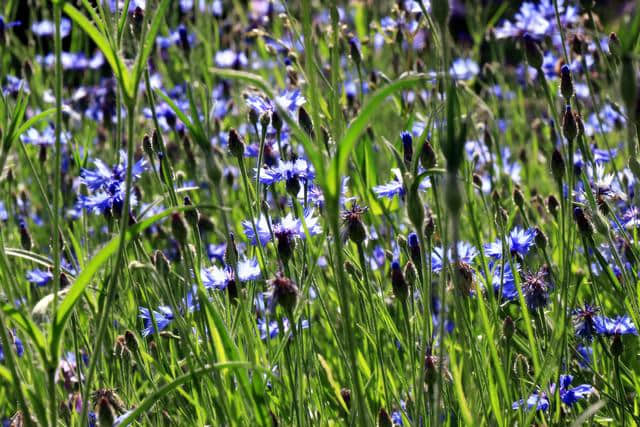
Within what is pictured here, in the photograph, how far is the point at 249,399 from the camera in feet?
2.89

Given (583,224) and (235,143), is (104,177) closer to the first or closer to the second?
(235,143)

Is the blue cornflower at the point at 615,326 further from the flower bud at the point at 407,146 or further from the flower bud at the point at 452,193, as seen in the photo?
the flower bud at the point at 452,193

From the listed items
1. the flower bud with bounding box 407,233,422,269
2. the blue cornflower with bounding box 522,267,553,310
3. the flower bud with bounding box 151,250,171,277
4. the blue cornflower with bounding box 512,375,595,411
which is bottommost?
the blue cornflower with bounding box 512,375,595,411

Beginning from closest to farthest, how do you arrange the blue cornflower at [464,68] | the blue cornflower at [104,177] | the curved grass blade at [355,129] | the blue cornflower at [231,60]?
the curved grass blade at [355,129], the blue cornflower at [104,177], the blue cornflower at [464,68], the blue cornflower at [231,60]

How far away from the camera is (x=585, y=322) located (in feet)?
4.11

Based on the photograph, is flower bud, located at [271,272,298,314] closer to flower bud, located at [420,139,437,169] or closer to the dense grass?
the dense grass

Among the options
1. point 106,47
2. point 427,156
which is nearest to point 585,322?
point 427,156

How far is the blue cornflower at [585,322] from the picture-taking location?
125 cm

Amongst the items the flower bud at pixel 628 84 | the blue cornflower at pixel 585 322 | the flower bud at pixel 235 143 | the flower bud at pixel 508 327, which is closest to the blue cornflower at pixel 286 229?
the flower bud at pixel 235 143

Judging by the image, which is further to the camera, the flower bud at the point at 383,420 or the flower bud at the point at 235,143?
the flower bud at the point at 235,143

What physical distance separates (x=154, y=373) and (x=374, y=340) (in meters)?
0.54

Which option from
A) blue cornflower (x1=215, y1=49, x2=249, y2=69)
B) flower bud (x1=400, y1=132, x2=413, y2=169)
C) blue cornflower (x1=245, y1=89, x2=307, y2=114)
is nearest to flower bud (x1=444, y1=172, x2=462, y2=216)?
flower bud (x1=400, y1=132, x2=413, y2=169)

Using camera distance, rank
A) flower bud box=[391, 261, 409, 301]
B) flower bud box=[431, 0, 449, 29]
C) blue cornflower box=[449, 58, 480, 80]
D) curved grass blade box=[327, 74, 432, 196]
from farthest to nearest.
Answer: blue cornflower box=[449, 58, 480, 80]
flower bud box=[391, 261, 409, 301]
flower bud box=[431, 0, 449, 29]
curved grass blade box=[327, 74, 432, 196]

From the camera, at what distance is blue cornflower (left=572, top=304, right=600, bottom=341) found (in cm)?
125
